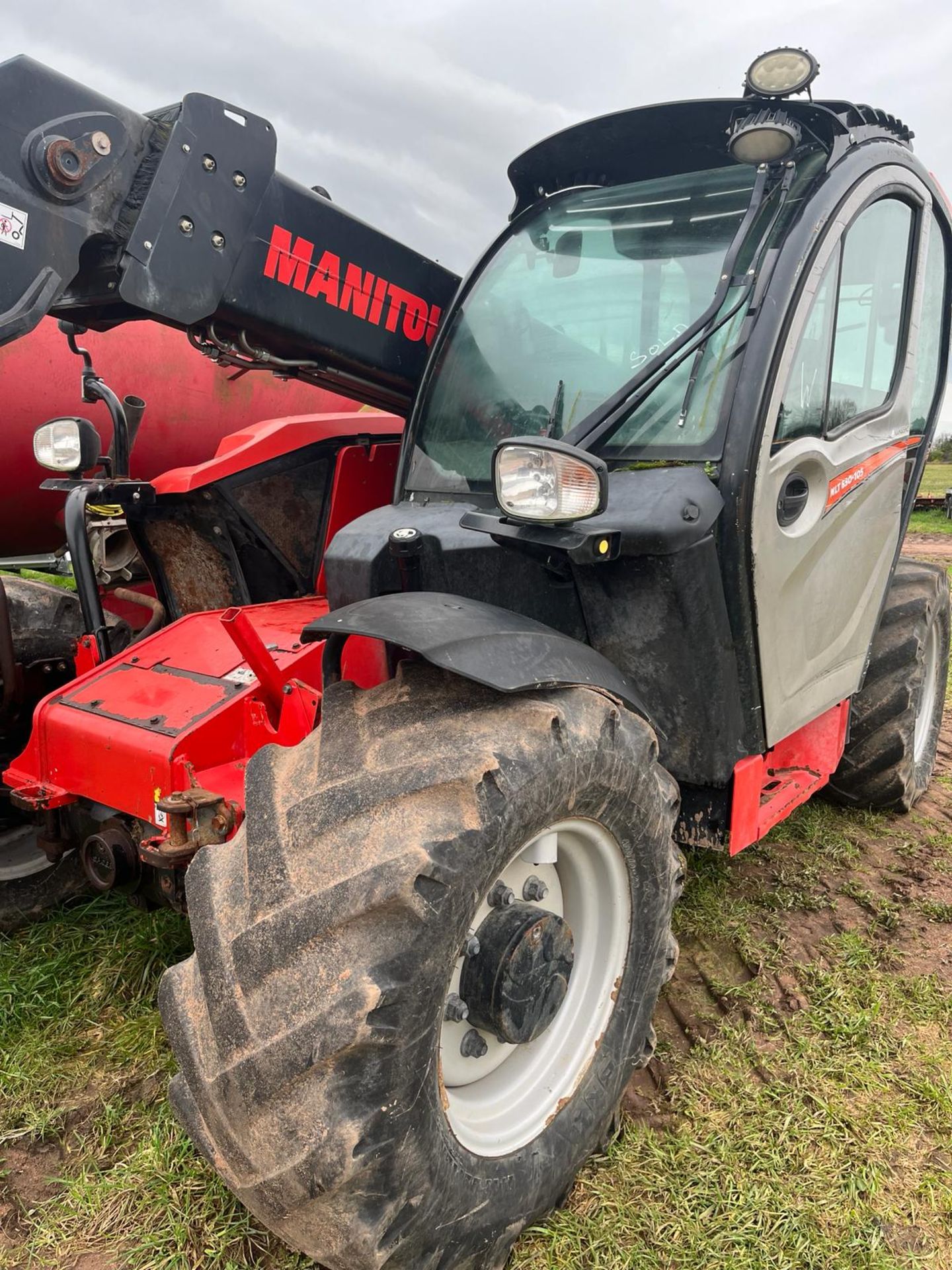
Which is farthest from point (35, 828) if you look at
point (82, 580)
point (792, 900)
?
point (792, 900)

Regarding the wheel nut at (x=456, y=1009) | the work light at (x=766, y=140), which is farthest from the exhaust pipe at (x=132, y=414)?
the wheel nut at (x=456, y=1009)

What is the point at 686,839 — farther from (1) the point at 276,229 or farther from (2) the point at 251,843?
(1) the point at 276,229

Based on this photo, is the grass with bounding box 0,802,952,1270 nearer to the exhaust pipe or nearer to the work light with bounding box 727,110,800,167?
the exhaust pipe

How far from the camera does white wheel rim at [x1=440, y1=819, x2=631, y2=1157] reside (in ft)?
6.23

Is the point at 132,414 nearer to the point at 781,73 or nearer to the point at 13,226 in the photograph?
the point at 13,226

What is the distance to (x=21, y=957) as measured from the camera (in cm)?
283

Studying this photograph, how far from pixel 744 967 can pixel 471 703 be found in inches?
66.5

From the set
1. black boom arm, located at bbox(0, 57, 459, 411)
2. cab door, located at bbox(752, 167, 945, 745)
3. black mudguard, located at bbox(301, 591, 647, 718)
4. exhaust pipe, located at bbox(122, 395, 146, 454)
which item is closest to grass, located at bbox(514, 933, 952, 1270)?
cab door, located at bbox(752, 167, 945, 745)

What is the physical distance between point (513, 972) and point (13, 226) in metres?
1.85

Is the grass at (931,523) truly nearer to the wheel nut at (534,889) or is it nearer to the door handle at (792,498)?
the door handle at (792,498)

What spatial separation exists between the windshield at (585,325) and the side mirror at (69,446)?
0.95 meters

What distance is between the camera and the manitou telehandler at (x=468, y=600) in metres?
1.55

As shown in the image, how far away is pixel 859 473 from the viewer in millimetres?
2672

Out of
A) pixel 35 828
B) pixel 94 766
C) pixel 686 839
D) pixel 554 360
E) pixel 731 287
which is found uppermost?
pixel 731 287
